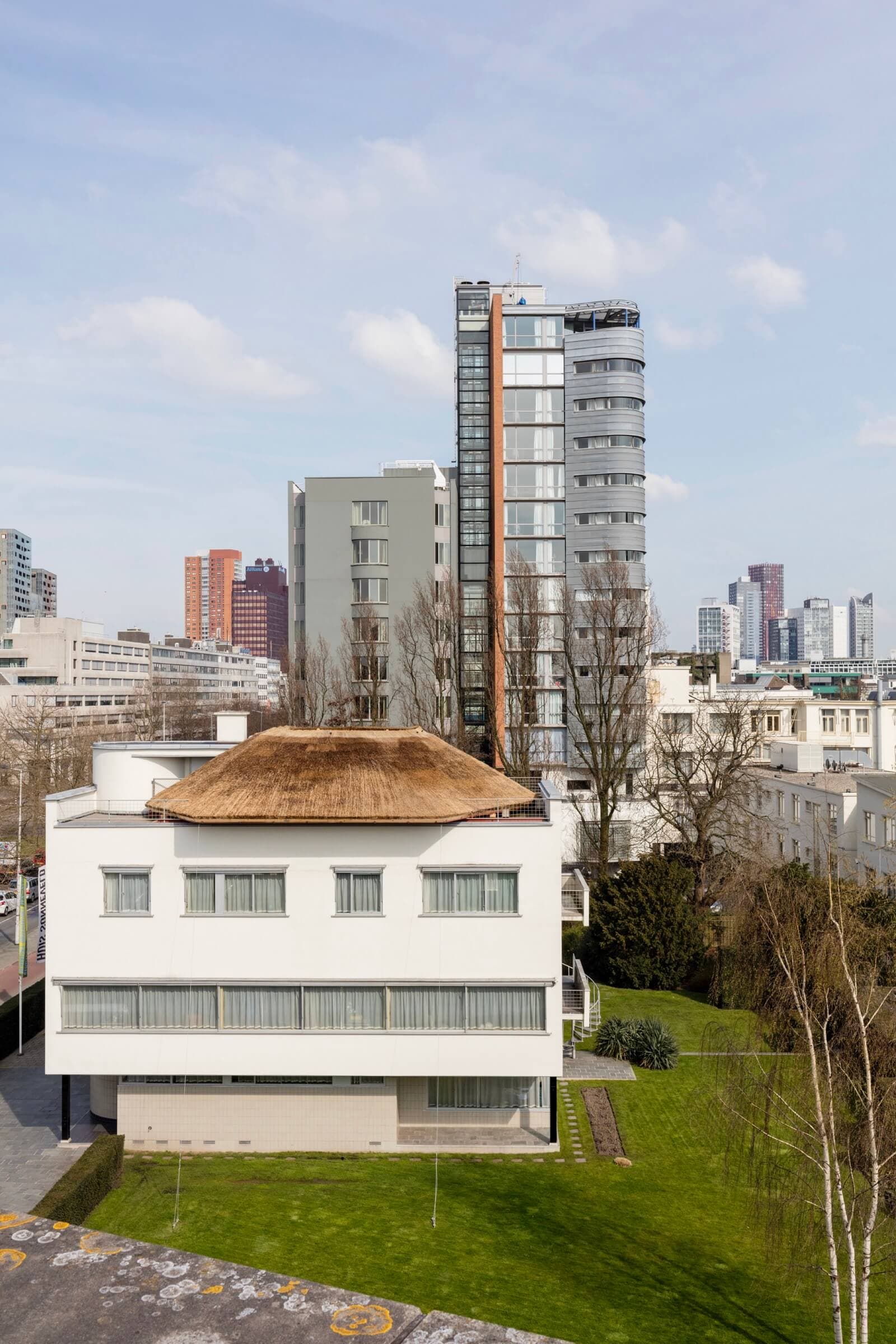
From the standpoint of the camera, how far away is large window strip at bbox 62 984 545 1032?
23.7 metres

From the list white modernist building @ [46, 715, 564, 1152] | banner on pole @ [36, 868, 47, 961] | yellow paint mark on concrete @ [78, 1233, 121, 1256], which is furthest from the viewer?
banner on pole @ [36, 868, 47, 961]

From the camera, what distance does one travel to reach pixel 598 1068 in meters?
29.6

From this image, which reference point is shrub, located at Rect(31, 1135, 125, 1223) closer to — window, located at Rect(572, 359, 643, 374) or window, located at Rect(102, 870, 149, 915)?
window, located at Rect(102, 870, 149, 915)

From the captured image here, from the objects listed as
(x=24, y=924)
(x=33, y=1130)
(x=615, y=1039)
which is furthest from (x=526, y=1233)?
(x=24, y=924)

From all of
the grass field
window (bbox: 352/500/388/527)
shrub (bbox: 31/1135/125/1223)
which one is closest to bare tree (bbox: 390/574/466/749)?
window (bbox: 352/500/388/527)

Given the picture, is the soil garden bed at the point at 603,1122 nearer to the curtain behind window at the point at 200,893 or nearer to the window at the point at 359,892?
the window at the point at 359,892

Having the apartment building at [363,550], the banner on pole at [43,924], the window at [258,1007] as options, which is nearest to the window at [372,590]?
the apartment building at [363,550]

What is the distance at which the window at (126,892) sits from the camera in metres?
24.0

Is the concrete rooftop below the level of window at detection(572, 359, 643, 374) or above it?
below

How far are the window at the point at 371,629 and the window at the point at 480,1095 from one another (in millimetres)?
33875

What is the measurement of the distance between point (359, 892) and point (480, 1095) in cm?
636

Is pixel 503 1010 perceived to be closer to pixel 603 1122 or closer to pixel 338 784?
pixel 603 1122

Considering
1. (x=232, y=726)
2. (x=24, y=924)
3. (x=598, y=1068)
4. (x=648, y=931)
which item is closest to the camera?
(x=598, y=1068)

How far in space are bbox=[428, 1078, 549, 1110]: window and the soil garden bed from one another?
63.6 inches
